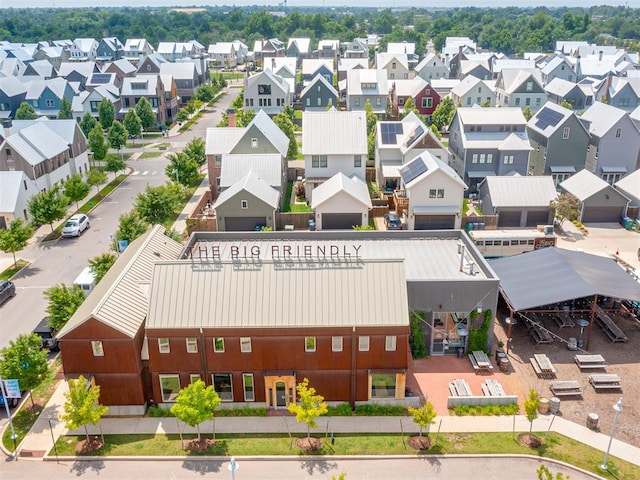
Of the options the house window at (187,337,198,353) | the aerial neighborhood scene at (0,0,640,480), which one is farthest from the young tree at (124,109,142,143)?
the house window at (187,337,198,353)

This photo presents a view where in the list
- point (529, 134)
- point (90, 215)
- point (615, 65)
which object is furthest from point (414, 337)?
point (615, 65)

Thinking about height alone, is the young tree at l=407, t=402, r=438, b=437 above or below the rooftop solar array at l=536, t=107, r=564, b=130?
below

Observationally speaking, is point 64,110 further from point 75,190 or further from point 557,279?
point 557,279

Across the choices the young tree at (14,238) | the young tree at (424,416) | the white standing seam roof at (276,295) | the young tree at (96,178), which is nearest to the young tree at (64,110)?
the young tree at (96,178)

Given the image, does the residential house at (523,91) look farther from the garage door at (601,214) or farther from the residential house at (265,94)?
the garage door at (601,214)

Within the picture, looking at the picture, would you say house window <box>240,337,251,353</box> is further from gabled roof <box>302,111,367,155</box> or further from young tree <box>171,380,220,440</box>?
gabled roof <box>302,111,367,155</box>

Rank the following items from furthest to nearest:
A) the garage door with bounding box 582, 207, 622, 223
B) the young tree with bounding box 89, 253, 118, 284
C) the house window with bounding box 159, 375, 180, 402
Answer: the garage door with bounding box 582, 207, 622, 223
the young tree with bounding box 89, 253, 118, 284
the house window with bounding box 159, 375, 180, 402

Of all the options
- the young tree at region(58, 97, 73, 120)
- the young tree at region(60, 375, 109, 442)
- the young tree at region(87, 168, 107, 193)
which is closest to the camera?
the young tree at region(60, 375, 109, 442)
